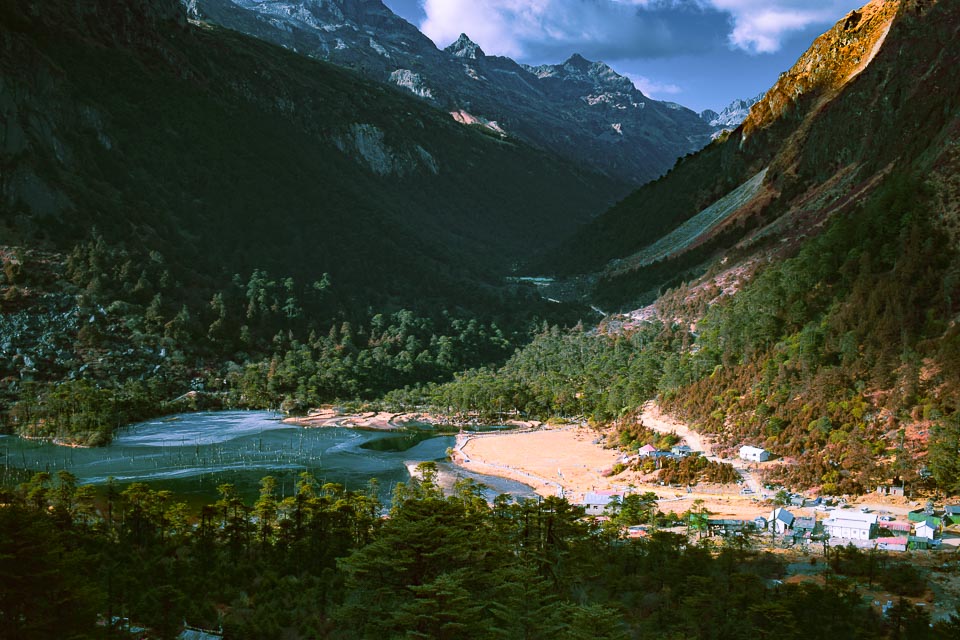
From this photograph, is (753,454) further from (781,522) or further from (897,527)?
(897,527)

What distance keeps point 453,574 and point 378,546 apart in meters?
3.67

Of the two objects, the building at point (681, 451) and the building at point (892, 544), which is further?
the building at point (681, 451)

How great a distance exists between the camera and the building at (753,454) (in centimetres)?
6016

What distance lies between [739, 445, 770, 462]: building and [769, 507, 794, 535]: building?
12.5m

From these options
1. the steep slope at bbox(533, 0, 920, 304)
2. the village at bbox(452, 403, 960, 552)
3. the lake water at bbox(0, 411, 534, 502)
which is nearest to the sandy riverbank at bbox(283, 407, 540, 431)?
the lake water at bbox(0, 411, 534, 502)

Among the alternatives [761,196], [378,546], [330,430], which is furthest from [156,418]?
[761,196]

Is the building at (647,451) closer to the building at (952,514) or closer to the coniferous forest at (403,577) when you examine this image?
the coniferous forest at (403,577)

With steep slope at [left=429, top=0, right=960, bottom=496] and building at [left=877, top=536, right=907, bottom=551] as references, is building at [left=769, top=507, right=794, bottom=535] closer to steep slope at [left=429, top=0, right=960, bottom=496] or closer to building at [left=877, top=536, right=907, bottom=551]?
building at [left=877, top=536, right=907, bottom=551]

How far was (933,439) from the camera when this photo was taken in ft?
164

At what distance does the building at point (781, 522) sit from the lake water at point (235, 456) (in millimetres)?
22670

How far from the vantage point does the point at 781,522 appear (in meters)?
46.9

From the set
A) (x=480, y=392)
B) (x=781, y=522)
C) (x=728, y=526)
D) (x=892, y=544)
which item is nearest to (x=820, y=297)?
A: (x=781, y=522)

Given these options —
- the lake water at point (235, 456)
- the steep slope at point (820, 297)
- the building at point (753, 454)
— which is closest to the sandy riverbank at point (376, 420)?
the lake water at point (235, 456)

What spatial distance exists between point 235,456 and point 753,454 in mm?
56879
